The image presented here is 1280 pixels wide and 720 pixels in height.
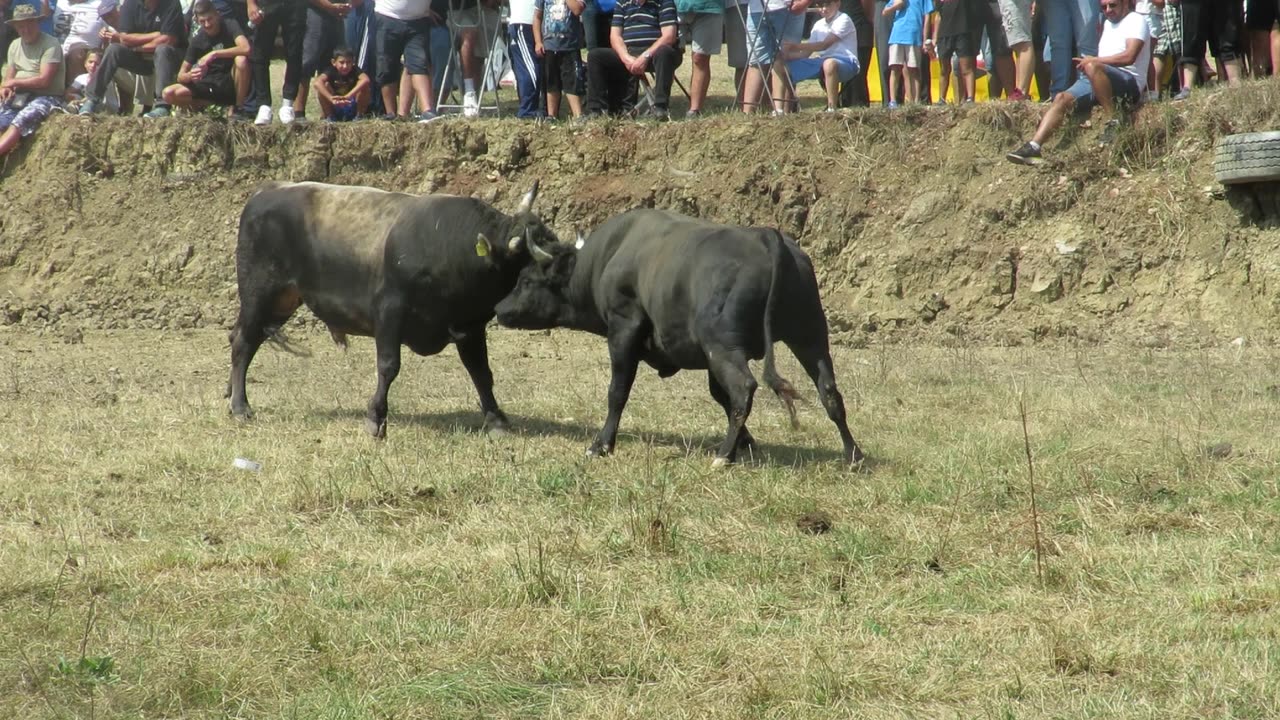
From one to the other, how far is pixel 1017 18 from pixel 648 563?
9194 millimetres

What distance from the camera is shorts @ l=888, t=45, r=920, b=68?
1617cm

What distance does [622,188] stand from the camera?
1630 cm

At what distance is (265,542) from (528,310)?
325 centimetres

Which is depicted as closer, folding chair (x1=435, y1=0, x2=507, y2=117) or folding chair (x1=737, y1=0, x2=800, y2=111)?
folding chair (x1=737, y1=0, x2=800, y2=111)

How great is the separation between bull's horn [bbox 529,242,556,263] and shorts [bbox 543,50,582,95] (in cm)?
631

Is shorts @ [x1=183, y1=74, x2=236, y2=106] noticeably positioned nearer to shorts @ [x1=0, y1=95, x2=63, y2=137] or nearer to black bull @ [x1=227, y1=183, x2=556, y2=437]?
shorts @ [x1=0, y1=95, x2=63, y2=137]

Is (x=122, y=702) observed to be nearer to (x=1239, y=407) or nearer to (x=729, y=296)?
(x=729, y=296)

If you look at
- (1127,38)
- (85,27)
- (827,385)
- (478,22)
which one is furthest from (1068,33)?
(85,27)

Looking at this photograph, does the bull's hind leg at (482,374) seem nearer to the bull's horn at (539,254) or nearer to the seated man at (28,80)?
the bull's horn at (539,254)

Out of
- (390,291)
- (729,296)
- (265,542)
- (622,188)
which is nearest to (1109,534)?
(729,296)

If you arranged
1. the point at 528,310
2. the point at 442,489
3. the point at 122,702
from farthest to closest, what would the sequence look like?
the point at 528,310 → the point at 442,489 → the point at 122,702

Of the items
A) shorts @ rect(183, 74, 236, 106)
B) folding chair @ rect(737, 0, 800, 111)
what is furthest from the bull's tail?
shorts @ rect(183, 74, 236, 106)

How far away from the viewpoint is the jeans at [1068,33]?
46.7 ft

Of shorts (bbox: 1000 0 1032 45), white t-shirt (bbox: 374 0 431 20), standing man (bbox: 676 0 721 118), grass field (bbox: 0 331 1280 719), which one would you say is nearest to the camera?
grass field (bbox: 0 331 1280 719)
